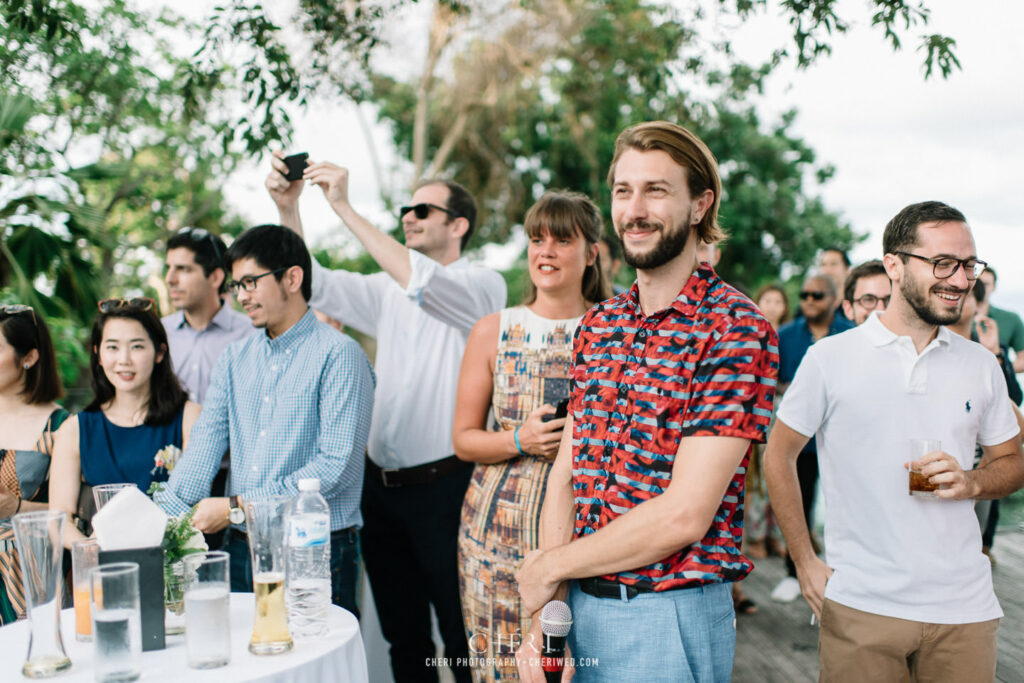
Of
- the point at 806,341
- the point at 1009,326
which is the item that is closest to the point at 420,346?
the point at 806,341

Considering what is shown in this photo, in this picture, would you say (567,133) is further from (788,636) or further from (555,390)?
(555,390)

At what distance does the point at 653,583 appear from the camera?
160cm

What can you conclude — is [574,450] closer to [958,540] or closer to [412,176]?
[958,540]

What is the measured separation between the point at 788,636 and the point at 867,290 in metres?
2.02

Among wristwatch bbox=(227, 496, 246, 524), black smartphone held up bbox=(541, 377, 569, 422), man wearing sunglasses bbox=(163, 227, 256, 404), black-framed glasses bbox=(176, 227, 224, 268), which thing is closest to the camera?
wristwatch bbox=(227, 496, 246, 524)

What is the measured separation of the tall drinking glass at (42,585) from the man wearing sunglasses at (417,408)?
1.48 metres

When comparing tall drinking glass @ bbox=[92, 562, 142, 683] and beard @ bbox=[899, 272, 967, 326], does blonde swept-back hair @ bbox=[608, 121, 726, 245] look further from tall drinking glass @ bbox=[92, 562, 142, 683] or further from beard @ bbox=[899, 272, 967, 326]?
tall drinking glass @ bbox=[92, 562, 142, 683]

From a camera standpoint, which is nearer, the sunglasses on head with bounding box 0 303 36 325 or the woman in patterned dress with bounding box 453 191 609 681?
the woman in patterned dress with bounding box 453 191 609 681

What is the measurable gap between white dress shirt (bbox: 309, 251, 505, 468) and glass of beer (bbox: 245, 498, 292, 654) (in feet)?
4.31

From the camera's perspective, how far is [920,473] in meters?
2.07

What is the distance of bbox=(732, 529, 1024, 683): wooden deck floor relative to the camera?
394cm

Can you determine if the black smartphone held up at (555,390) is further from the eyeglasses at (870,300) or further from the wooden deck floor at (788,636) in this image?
the wooden deck floor at (788,636)

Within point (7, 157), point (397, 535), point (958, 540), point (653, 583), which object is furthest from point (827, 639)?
point (7, 157)

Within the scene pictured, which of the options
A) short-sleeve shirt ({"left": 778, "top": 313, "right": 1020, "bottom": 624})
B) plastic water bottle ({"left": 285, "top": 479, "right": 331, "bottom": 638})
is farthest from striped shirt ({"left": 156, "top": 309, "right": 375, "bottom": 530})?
short-sleeve shirt ({"left": 778, "top": 313, "right": 1020, "bottom": 624})
